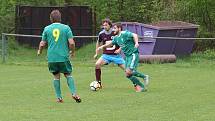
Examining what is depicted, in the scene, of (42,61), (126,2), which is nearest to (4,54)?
(42,61)

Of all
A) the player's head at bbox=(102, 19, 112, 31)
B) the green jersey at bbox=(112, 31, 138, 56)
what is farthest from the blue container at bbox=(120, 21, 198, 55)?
the green jersey at bbox=(112, 31, 138, 56)

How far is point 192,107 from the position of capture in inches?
442

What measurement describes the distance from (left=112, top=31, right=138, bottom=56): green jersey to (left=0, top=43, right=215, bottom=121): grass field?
96 cm

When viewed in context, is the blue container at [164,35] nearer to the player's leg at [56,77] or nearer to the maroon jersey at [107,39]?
the maroon jersey at [107,39]

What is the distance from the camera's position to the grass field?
404 inches

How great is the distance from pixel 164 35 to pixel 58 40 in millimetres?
14044

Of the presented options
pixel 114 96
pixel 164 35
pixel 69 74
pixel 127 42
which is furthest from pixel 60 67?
pixel 164 35

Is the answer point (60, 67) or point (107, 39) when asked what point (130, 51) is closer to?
point (107, 39)

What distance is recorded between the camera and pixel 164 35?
2562cm

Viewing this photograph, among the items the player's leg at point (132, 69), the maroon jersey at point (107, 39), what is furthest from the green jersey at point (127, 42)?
the maroon jersey at point (107, 39)

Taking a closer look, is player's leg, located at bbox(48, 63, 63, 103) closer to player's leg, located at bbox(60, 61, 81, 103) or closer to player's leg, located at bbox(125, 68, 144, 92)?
player's leg, located at bbox(60, 61, 81, 103)

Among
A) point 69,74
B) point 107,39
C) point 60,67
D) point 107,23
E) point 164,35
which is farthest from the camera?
point 164,35

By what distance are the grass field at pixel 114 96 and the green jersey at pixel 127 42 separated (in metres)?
0.96

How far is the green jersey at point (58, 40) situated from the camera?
1196 cm
